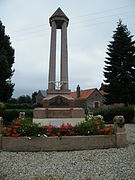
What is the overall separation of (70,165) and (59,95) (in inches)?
223

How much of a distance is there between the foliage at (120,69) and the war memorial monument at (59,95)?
31.4 feet

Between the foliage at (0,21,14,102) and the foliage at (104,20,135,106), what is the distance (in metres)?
11.6

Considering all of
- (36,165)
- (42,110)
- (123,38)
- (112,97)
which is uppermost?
(123,38)

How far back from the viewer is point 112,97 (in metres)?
17.9

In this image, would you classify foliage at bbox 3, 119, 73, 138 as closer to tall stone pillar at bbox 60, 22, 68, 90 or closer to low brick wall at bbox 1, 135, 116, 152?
low brick wall at bbox 1, 135, 116, 152

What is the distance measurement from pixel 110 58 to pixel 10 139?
17452 millimetres

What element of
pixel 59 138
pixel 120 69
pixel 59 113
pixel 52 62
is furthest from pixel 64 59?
pixel 120 69

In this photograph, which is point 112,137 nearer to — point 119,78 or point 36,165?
point 36,165

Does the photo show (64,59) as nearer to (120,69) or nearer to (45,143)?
(45,143)

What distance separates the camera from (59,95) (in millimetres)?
8859

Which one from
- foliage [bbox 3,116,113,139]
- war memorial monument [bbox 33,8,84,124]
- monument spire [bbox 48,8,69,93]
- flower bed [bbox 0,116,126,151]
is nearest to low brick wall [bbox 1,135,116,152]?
flower bed [bbox 0,116,126,151]

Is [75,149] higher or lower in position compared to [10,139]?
lower

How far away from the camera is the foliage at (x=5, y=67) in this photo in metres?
15.6

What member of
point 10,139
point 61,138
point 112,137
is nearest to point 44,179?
point 61,138
